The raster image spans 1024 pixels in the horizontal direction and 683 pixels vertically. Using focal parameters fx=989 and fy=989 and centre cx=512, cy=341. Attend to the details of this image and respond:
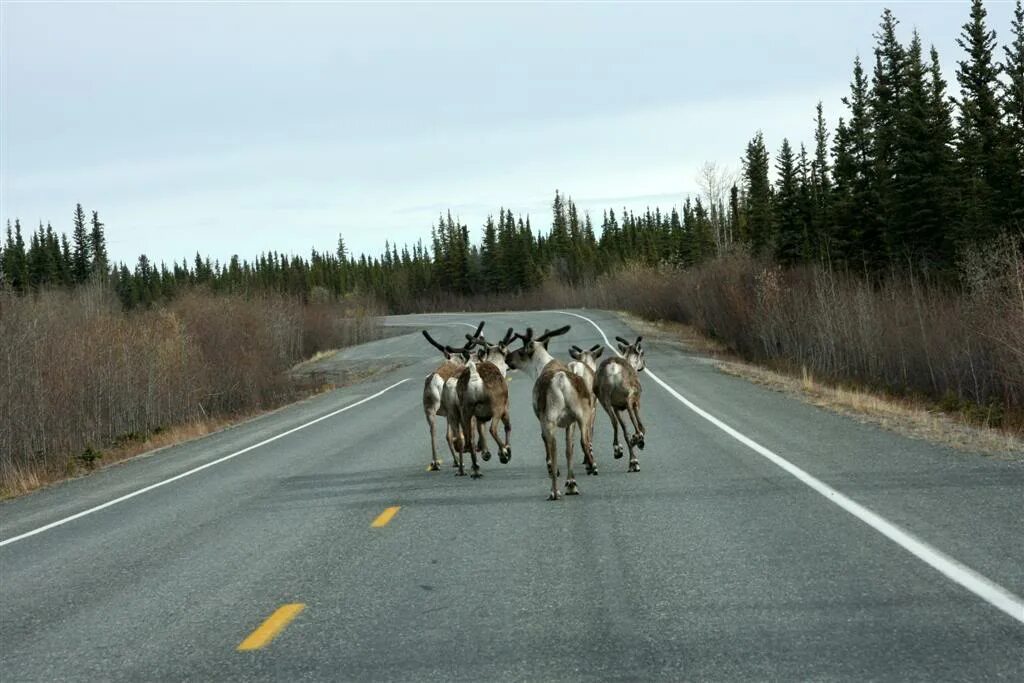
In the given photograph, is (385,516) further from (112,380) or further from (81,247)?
(81,247)

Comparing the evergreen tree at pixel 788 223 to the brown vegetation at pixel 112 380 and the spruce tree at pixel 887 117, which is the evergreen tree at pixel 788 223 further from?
the brown vegetation at pixel 112 380

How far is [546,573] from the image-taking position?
23.0ft

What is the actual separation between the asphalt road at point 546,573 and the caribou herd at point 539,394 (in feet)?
1.30

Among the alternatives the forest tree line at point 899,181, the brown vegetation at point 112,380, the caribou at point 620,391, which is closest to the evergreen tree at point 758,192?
the forest tree line at point 899,181

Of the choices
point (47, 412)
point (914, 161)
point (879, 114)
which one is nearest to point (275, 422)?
point (47, 412)

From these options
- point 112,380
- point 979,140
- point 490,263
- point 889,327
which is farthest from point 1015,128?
point 490,263

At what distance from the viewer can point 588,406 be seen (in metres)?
10.0

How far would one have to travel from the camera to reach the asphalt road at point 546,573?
5.21m

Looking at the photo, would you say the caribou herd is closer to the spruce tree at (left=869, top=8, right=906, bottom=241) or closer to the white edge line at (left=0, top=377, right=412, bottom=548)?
the white edge line at (left=0, top=377, right=412, bottom=548)

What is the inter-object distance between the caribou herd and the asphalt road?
40cm

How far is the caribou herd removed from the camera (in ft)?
32.1

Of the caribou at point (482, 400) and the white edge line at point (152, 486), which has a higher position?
the caribou at point (482, 400)

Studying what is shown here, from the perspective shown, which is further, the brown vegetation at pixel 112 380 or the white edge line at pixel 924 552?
the brown vegetation at pixel 112 380

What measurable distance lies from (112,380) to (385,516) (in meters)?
17.2
